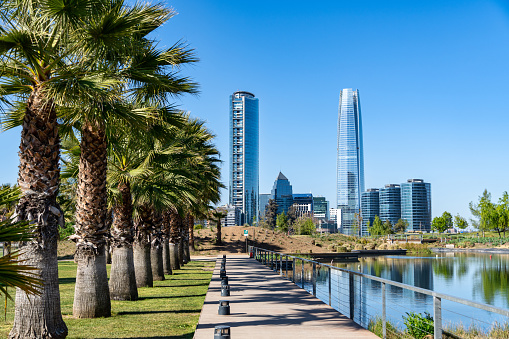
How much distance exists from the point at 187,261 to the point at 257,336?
3038 centimetres

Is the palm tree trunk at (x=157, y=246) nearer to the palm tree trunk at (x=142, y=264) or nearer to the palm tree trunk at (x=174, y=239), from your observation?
the palm tree trunk at (x=142, y=264)

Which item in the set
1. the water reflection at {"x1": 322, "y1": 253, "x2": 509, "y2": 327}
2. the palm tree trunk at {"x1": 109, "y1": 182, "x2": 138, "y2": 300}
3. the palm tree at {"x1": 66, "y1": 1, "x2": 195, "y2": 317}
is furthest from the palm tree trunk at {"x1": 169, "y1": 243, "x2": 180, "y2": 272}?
the palm tree at {"x1": 66, "y1": 1, "x2": 195, "y2": 317}

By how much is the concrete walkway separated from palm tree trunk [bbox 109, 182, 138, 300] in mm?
2716

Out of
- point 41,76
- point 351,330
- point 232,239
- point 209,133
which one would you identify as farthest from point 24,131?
point 232,239

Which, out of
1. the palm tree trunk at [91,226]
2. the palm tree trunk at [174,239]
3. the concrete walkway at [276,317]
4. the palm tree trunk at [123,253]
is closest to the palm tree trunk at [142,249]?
the palm tree trunk at [123,253]

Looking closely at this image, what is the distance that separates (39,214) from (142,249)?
10045mm

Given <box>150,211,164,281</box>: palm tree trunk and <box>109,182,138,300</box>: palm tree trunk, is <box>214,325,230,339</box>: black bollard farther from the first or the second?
<box>150,211,164,281</box>: palm tree trunk

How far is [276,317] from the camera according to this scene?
1042 cm

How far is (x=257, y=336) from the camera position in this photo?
27.4 feet

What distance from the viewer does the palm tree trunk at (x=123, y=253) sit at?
593 inches

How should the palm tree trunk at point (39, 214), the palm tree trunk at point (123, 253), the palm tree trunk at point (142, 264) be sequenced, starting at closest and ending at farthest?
the palm tree trunk at point (39, 214) < the palm tree trunk at point (123, 253) < the palm tree trunk at point (142, 264)

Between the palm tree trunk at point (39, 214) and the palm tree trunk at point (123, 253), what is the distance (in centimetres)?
588

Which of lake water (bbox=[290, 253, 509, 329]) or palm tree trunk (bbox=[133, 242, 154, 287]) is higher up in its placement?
palm tree trunk (bbox=[133, 242, 154, 287])

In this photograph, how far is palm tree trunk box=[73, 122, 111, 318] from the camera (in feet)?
37.6
